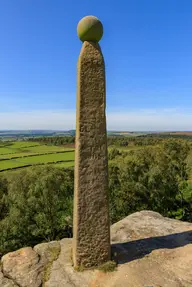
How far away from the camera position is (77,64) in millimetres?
8523

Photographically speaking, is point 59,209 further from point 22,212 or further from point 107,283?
point 107,283

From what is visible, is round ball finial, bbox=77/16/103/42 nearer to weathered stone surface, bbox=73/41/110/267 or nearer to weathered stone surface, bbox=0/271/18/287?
weathered stone surface, bbox=73/41/110/267

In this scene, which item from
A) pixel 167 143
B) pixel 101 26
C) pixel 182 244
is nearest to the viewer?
pixel 101 26

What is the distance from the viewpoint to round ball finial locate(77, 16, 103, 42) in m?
7.96

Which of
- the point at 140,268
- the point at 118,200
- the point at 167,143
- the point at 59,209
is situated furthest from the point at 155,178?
the point at 140,268

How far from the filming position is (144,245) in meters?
9.95

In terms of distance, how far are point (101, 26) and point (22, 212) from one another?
2227 centimetres

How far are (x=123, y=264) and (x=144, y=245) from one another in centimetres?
170

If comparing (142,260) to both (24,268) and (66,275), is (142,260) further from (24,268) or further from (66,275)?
(24,268)

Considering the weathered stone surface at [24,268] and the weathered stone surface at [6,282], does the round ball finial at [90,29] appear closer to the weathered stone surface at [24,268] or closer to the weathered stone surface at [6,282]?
the weathered stone surface at [24,268]

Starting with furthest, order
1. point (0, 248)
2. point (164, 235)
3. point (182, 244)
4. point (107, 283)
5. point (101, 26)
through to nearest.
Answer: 1. point (0, 248)
2. point (164, 235)
3. point (182, 244)
4. point (101, 26)
5. point (107, 283)

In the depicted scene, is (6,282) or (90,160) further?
(90,160)

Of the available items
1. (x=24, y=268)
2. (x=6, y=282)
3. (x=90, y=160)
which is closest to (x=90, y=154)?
(x=90, y=160)

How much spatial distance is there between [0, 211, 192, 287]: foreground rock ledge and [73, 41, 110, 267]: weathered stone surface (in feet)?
2.58
